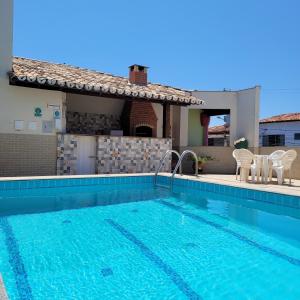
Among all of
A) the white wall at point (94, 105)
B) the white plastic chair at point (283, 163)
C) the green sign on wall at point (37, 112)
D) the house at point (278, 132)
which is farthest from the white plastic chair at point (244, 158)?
the house at point (278, 132)

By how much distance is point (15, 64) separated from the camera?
12109 millimetres

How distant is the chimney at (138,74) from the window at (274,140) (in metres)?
19.3

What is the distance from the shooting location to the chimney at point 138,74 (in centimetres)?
1509

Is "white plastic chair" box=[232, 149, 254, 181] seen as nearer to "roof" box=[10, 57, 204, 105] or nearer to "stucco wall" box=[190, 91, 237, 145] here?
"roof" box=[10, 57, 204, 105]

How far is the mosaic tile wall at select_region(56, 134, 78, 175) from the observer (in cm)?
1141

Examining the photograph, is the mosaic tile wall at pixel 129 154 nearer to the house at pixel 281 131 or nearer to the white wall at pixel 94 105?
the white wall at pixel 94 105

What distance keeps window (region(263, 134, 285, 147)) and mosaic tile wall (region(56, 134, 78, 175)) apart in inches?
922

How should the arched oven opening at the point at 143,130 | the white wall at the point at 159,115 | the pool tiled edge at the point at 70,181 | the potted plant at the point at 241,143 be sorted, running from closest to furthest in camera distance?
the pool tiled edge at the point at 70,181, the arched oven opening at the point at 143,130, the potted plant at the point at 241,143, the white wall at the point at 159,115

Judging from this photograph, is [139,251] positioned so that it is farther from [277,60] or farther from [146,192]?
[277,60]

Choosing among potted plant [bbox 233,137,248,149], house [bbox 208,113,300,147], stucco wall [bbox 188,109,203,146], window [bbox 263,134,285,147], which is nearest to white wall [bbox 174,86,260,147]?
potted plant [bbox 233,137,248,149]

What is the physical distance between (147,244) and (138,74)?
37.1 ft

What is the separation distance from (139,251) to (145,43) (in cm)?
1563

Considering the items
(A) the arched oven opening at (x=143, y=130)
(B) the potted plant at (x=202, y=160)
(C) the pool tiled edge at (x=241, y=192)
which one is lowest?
(C) the pool tiled edge at (x=241, y=192)

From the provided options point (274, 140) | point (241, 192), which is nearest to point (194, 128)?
point (241, 192)
